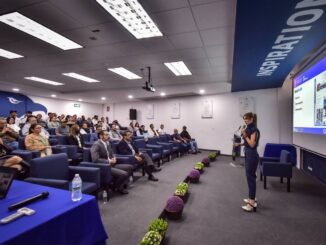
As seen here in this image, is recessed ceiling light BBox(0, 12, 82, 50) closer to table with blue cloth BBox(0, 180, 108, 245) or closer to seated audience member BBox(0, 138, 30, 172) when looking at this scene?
seated audience member BBox(0, 138, 30, 172)

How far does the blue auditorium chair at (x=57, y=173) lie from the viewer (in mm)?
2363

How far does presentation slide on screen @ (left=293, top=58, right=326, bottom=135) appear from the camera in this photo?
3580 mm

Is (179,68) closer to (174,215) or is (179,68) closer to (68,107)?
(174,215)

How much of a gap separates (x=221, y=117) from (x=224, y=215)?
6.62 metres

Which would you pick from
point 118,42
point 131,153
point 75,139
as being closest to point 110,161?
point 131,153

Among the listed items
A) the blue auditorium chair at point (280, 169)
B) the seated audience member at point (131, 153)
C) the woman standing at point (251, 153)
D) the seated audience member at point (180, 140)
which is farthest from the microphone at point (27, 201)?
the seated audience member at point (180, 140)

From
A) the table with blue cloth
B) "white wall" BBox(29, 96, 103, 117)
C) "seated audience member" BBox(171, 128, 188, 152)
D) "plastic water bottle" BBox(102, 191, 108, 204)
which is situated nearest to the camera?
the table with blue cloth

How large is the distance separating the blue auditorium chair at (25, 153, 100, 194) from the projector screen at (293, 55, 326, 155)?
4.04 m

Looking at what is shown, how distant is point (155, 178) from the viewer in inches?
178

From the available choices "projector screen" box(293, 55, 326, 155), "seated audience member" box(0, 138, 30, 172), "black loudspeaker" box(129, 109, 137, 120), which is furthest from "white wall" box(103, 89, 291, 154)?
"seated audience member" box(0, 138, 30, 172)

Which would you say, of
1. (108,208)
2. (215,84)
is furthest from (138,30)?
(215,84)

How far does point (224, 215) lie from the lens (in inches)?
112

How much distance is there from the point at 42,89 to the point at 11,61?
3925mm

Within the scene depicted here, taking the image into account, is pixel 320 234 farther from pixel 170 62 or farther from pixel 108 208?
pixel 170 62
